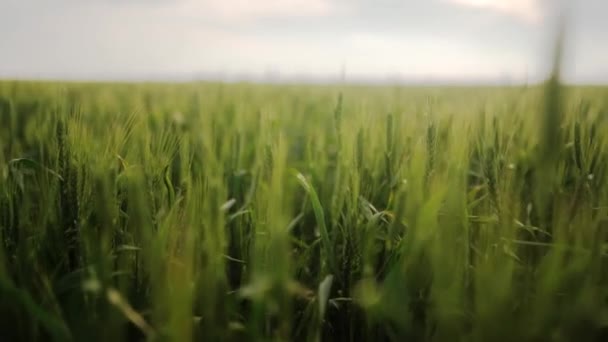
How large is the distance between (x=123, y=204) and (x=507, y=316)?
0.58 m

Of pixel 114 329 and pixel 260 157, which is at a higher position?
pixel 260 157

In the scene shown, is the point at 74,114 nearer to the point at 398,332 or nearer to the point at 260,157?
the point at 260,157

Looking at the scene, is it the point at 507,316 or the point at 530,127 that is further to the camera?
the point at 530,127

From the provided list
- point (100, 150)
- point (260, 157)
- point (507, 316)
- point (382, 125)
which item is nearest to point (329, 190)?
point (382, 125)

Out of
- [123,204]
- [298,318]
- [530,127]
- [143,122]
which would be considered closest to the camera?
[298,318]

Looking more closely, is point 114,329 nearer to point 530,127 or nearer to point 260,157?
point 260,157

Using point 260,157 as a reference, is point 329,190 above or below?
below

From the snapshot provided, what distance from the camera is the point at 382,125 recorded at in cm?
102

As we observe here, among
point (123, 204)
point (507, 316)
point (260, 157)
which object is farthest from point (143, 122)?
point (507, 316)

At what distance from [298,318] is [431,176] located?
0.25 meters

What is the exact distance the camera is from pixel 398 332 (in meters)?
0.50

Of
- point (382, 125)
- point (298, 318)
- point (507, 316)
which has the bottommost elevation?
point (298, 318)

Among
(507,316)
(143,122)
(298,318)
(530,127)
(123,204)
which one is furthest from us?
(530,127)

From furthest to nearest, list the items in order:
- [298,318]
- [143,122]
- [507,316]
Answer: [143,122] → [298,318] → [507,316]
